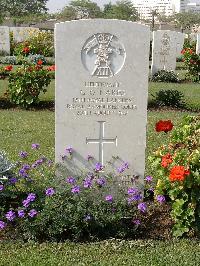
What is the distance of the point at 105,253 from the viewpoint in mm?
4281

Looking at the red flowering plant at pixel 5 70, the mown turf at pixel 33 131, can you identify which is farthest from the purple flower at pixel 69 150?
the red flowering plant at pixel 5 70

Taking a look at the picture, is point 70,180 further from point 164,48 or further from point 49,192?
point 164,48

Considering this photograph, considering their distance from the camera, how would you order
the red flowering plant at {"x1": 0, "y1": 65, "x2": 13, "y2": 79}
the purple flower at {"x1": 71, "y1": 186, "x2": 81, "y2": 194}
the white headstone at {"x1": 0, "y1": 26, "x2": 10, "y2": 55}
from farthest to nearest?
1. the white headstone at {"x1": 0, "y1": 26, "x2": 10, "y2": 55}
2. the red flowering plant at {"x1": 0, "y1": 65, "x2": 13, "y2": 79}
3. the purple flower at {"x1": 71, "y1": 186, "x2": 81, "y2": 194}

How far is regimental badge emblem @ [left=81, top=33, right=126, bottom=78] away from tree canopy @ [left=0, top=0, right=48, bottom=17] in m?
78.0

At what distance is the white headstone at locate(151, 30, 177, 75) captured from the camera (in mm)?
17453

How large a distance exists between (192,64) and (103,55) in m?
12.9

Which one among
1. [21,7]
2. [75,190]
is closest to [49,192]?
[75,190]

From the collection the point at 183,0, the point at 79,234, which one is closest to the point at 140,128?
the point at 79,234

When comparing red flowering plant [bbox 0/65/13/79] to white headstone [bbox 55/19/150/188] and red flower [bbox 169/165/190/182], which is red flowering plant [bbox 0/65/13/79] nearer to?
white headstone [bbox 55/19/150/188]

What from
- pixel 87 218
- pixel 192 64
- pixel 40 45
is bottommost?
pixel 87 218

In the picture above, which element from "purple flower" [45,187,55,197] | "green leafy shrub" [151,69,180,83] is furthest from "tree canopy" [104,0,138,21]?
"purple flower" [45,187,55,197]

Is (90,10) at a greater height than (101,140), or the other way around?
(90,10)

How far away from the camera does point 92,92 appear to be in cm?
484

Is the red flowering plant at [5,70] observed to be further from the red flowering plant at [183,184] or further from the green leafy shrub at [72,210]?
the red flowering plant at [183,184]
